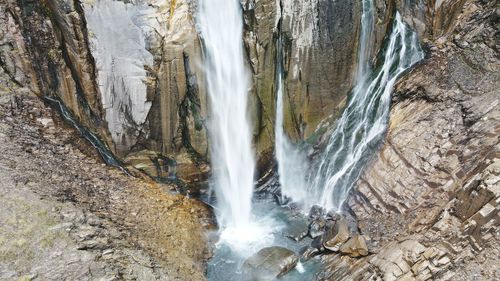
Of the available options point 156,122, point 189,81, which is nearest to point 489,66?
point 189,81

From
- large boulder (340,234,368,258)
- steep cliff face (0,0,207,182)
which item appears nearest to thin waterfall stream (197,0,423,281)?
steep cliff face (0,0,207,182)

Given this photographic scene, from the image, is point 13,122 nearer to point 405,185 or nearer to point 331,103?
point 331,103

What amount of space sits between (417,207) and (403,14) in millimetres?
6721

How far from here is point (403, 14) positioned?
15867mm

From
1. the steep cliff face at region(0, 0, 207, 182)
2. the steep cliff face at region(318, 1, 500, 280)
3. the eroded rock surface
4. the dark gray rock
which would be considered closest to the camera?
the eroded rock surface

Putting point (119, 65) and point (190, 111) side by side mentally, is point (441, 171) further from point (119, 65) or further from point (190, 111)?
point (119, 65)

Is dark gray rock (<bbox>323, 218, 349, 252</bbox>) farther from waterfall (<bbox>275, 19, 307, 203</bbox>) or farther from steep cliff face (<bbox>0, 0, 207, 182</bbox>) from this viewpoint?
steep cliff face (<bbox>0, 0, 207, 182</bbox>)

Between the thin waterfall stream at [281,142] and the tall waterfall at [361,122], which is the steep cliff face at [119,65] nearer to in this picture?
the thin waterfall stream at [281,142]

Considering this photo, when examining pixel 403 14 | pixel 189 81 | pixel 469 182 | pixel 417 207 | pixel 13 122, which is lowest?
pixel 417 207

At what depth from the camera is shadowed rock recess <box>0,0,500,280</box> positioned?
1162 cm

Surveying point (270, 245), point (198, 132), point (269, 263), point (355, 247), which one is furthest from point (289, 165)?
point (355, 247)

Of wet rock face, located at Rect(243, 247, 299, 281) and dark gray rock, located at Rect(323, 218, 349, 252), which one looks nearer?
wet rock face, located at Rect(243, 247, 299, 281)

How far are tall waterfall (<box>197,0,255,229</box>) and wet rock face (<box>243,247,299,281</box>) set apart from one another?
1967 mm

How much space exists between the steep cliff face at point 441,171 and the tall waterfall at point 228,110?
3893mm
